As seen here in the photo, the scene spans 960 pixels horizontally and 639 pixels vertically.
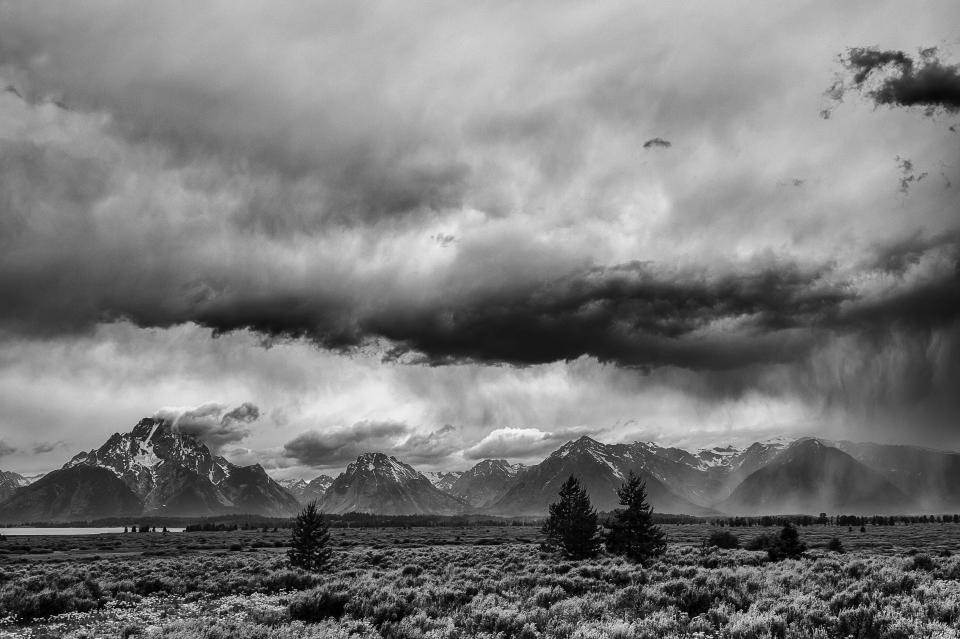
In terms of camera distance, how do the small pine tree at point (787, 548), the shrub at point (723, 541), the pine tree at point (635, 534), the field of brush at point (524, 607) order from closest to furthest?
the field of brush at point (524, 607)
the small pine tree at point (787, 548)
the pine tree at point (635, 534)
the shrub at point (723, 541)

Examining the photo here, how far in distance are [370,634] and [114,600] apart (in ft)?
45.9

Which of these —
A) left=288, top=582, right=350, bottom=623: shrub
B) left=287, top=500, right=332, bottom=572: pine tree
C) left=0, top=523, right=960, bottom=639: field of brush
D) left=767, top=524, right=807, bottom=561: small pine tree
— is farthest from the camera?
left=767, top=524, right=807, bottom=561: small pine tree

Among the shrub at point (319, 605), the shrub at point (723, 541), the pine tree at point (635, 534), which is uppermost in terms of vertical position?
the shrub at point (319, 605)

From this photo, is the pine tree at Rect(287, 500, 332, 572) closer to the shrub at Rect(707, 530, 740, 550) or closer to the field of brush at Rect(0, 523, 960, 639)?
the field of brush at Rect(0, 523, 960, 639)

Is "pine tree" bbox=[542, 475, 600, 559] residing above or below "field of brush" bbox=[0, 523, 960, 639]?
below

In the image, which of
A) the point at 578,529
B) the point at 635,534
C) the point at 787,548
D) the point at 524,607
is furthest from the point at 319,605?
the point at 787,548

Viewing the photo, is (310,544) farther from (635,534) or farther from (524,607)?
(524,607)

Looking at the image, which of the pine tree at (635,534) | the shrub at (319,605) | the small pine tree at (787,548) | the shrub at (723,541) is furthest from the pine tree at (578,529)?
the shrub at (319,605)

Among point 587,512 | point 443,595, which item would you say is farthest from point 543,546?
point 443,595

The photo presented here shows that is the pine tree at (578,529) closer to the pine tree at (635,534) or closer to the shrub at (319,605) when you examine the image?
the pine tree at (635,534)

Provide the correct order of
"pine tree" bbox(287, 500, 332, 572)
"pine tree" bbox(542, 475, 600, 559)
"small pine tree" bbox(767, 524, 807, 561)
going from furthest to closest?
"pine tree" bbox(542, 475, 600, 559) → "small pine tree" bbox(767, 524, 807, 561) → "pine tree" bbox(287, 500, 332, 572)

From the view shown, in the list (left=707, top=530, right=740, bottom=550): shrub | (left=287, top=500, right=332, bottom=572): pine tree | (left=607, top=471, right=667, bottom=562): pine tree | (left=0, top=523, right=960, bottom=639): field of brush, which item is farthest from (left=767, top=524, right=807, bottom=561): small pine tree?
(left=287, top=500, right=332, bottom=572): pine tree

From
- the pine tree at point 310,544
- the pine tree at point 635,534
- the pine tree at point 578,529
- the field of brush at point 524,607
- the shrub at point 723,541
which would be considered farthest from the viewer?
the shrub at point 723,541

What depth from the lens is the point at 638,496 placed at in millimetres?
45188
